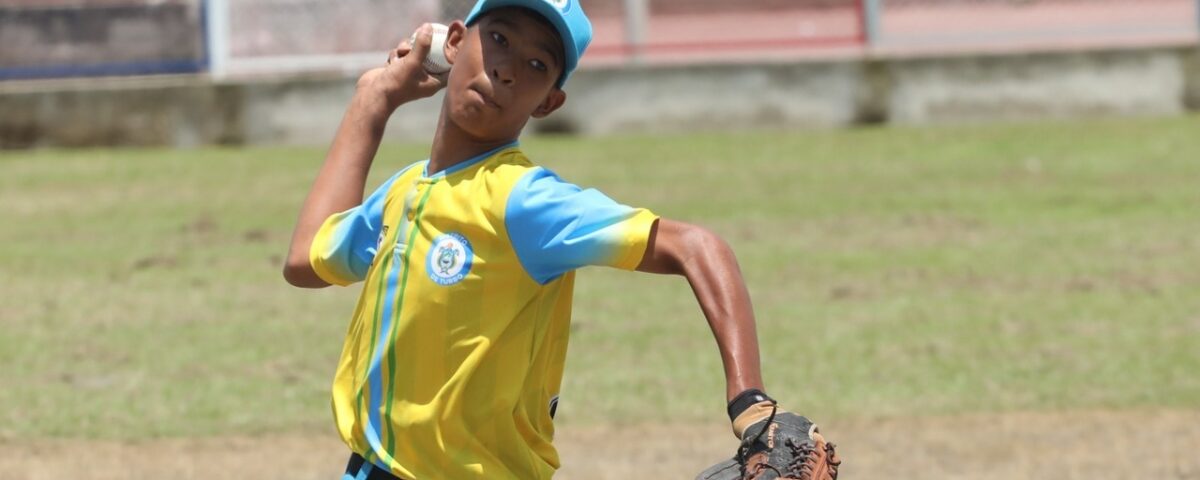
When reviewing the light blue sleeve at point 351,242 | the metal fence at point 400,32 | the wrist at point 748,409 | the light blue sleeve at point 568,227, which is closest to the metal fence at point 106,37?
the metal fence at point 400,32

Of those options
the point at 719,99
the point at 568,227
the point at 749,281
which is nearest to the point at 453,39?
the point at 568,227

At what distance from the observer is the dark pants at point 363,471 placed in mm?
3383

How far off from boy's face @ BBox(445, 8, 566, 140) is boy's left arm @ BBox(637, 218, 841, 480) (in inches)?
15.5

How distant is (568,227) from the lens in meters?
3.09

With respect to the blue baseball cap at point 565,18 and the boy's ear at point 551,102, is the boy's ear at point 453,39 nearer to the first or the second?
the blue baseball cap at point 565,18

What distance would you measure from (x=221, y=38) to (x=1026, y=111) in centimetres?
732

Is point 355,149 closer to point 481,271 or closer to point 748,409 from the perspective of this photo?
point 481,271

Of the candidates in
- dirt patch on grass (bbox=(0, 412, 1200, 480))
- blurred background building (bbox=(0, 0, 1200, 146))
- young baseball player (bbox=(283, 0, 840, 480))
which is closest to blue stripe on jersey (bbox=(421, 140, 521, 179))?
young baseball player (bbox=(283, 0, 840, 480))

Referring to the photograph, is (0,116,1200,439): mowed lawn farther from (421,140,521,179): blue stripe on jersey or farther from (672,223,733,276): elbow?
(672,223,733,276): elbow

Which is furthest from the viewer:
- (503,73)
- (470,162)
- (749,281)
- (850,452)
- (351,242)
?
(749,281)

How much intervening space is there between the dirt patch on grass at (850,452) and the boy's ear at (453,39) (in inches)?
151

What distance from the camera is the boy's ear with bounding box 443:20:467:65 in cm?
341

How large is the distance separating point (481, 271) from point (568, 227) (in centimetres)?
23

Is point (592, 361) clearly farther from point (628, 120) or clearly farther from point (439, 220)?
point (628, 120)
